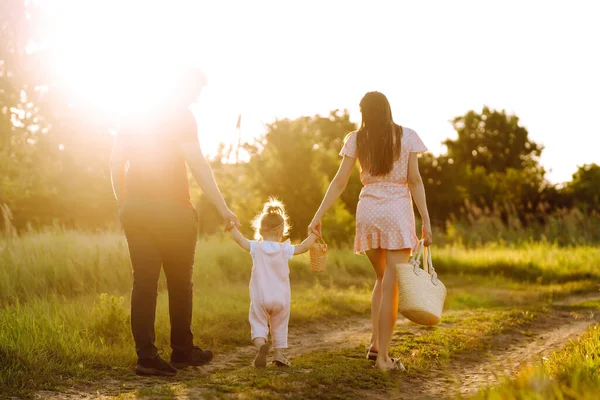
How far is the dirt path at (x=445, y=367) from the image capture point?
4.95 meters

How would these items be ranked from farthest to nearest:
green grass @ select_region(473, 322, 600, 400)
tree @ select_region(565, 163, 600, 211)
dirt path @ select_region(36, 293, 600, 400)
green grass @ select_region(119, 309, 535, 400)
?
tree @ select_region(565, 163, 600, 211), dirt path @ select_region(36, 293, 600, 400), green grass @ select_region(119, 309, 535, 400), green grass @ select_region(473, 322, 600, 400)

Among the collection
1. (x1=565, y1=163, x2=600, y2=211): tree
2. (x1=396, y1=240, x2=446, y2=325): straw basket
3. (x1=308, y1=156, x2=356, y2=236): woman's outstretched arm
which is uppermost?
(x1=565, y1=163, x2=600, y2=211): tree

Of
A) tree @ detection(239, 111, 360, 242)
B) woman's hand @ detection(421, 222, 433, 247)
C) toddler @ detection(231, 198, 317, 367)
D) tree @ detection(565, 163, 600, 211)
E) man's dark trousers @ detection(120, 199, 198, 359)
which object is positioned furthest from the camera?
tree @ detection(565, 163, 600, 211)

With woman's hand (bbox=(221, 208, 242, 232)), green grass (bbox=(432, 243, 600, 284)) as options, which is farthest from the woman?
green grass (bbox=(432, 243, 600, 284))

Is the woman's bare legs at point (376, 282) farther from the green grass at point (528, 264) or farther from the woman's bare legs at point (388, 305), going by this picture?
the green grass at point (528, 264)

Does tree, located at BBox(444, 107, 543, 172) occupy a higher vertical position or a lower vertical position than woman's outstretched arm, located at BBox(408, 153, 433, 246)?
higher

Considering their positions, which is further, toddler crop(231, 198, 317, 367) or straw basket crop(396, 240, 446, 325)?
toddler crop(231, 198, 317, 367)

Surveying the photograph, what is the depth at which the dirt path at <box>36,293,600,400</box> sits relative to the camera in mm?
4949

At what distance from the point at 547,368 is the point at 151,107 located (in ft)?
11.6

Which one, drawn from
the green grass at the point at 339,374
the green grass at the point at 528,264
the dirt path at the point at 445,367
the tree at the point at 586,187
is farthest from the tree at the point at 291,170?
the tree at the point at 586,187

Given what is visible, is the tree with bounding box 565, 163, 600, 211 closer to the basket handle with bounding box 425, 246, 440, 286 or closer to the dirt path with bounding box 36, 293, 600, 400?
the dirt path with bounding box 36, 293, 600, 400

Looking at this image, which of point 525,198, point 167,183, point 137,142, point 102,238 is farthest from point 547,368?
point 525,198

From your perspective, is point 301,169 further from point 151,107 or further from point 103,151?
point 151,107

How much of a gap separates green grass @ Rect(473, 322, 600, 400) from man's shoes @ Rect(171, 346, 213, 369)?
252cm
